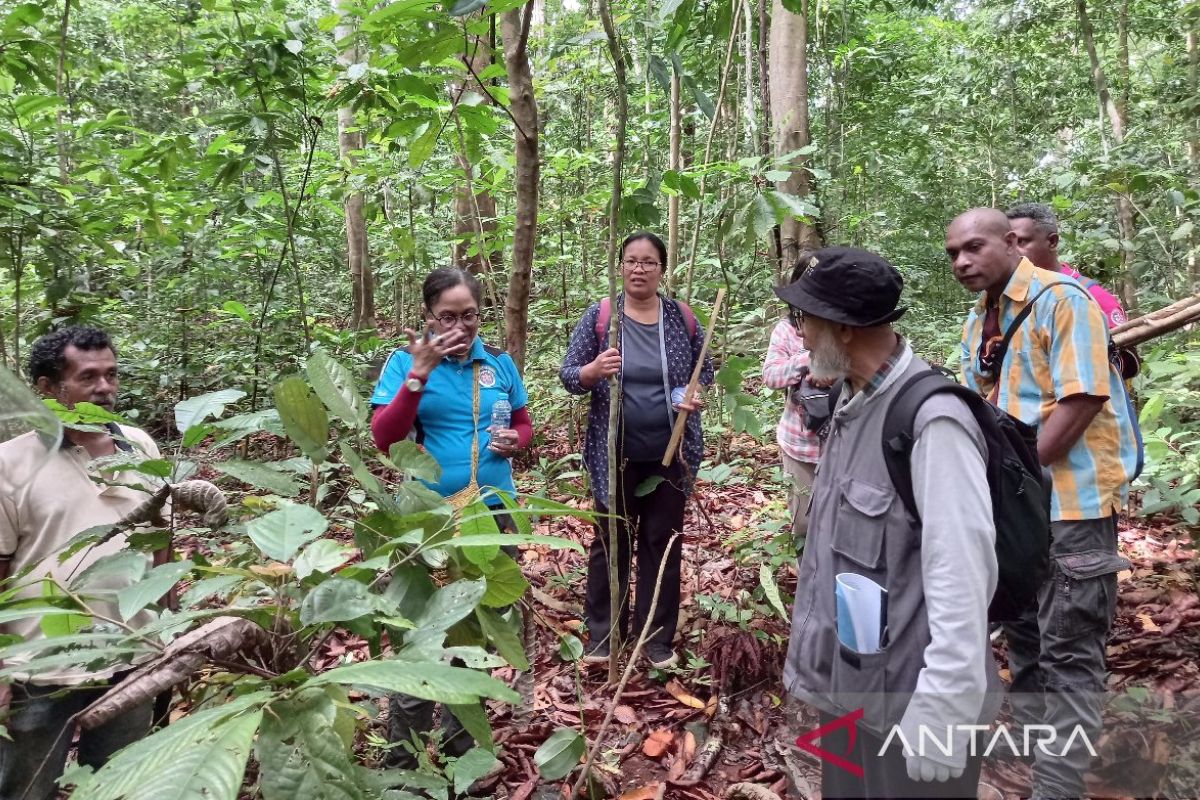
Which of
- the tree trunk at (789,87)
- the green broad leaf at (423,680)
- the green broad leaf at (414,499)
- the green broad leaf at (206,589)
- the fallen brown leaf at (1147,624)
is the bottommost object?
the fallen brown leaf at (1147,624)

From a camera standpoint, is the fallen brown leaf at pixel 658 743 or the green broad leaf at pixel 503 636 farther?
the fallen brown leaf at pixel 658 743

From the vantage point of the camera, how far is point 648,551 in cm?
338

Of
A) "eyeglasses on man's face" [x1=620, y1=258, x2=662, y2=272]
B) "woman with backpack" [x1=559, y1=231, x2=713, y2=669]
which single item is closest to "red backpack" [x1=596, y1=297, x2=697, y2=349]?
"woman with backpack" [x1=559, y1=231, x2=713, y2=669]

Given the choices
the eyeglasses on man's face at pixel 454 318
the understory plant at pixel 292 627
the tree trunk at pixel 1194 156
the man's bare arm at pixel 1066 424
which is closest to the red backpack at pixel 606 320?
the eyeglasses on man's face at pixel 454 318

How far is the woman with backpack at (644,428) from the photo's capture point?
10.7 feet

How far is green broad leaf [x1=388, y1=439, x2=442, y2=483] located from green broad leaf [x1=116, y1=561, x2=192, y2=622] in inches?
17.3

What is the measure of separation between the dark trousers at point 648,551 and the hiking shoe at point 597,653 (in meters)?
0.03

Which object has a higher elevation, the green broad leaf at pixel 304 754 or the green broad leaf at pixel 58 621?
the green broad leaf at pixel 58 621

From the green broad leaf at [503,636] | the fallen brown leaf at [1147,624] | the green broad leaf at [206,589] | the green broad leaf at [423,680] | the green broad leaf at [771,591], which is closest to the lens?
the green broad leaf at [423,680]

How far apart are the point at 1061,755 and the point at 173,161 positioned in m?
4.72

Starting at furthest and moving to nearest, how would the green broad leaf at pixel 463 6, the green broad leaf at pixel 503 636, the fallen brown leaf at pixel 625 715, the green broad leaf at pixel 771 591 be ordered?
the green broad leaf at pixel 771 591 → the fallen brown leaf at pixel 625 715 → the green broad leaf at pixel 463 6 → the green broad leaf at pixel 503 636

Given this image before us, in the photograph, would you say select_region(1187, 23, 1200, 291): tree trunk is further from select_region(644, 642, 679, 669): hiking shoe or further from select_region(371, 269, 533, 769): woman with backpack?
select_region(371, 269, 533, 769): woman with backpack

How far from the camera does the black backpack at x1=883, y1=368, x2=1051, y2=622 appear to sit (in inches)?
62.6

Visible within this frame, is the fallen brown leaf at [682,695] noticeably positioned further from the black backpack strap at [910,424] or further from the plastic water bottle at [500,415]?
the black backpack strap at [910,424]
